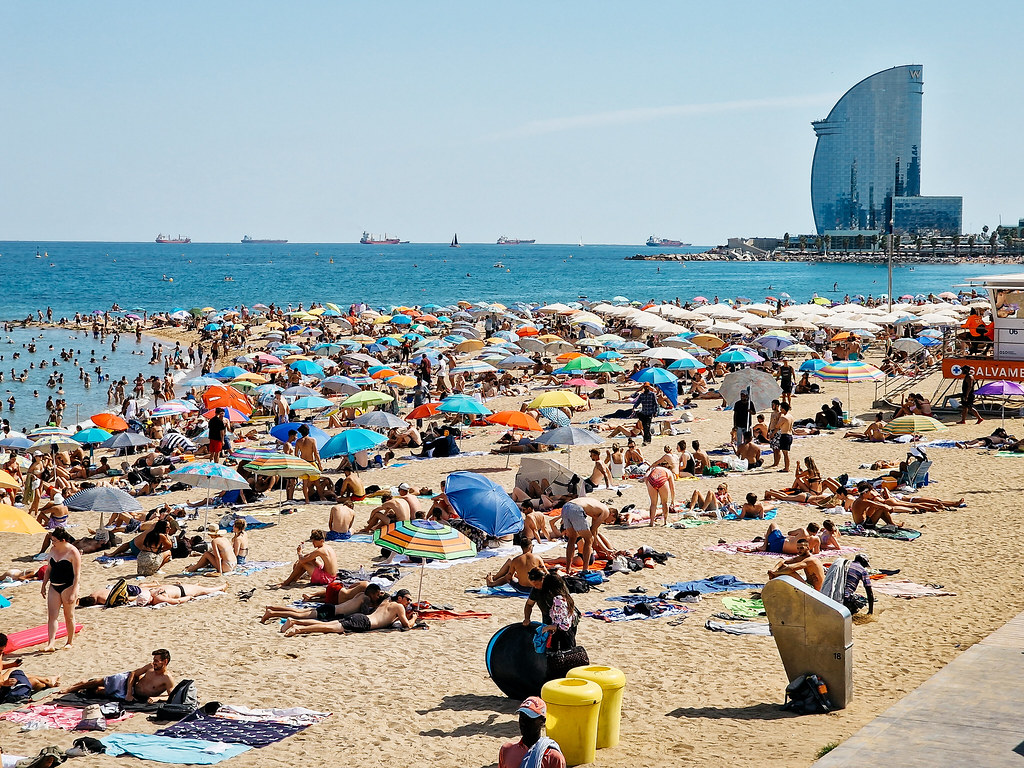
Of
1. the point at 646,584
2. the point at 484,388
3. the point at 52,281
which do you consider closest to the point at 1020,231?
the point at 52,281

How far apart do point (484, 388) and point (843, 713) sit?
789 inches

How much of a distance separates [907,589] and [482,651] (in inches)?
170

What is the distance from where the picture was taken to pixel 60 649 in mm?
9031

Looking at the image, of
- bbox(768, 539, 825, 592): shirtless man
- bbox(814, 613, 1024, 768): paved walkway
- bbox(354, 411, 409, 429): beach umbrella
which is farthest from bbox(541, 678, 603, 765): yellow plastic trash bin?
bbox(354, 411, 409, 429): beach umbrella

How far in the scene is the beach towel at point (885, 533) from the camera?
12258mm

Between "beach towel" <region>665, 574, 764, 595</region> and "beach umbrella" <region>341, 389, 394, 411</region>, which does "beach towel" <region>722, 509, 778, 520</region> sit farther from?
"beach umbrella" <region>341, 389, 394, 411</region>

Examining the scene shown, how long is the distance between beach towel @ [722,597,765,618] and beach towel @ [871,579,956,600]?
119 cm

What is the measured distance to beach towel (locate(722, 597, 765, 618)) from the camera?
373 inches

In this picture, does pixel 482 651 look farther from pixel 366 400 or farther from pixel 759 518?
pixel 366 400

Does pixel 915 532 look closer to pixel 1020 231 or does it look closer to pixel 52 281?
pixel 52 281

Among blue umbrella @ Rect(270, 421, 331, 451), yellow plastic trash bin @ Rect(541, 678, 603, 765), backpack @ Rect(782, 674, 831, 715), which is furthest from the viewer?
blue umbrella @ Rect(270, 421, 331, 451)

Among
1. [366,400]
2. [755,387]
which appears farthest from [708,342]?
[366,400]

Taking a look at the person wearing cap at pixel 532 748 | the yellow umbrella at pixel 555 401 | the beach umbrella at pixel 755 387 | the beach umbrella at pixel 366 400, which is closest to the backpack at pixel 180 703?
the person wearing cap at pixel 532 748

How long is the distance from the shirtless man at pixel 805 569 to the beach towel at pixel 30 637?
6.46 metres
